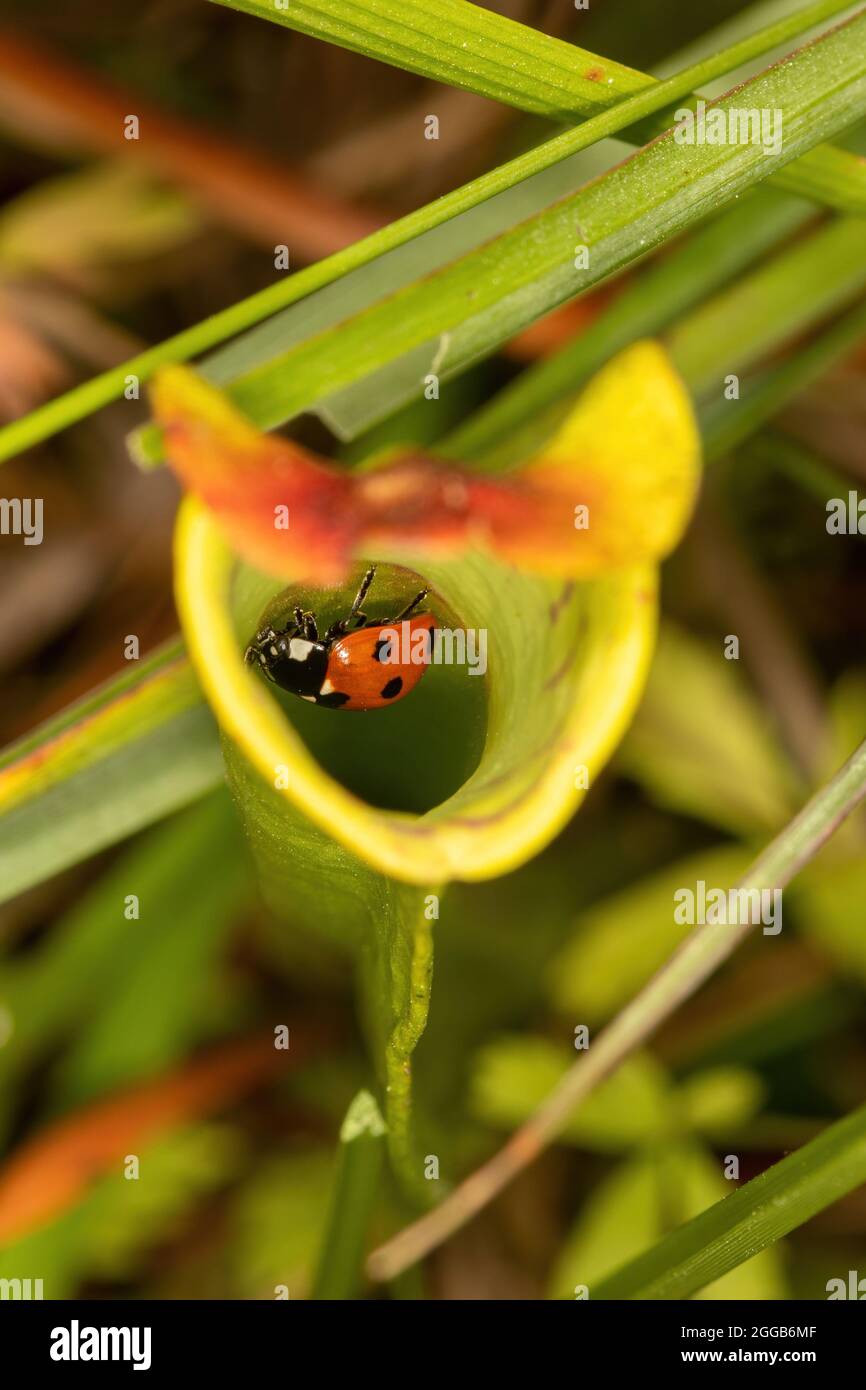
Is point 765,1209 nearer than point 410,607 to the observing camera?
Yes

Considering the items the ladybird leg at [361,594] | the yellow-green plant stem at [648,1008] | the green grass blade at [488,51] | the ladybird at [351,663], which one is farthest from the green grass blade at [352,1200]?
the green grass blade at [488,51]

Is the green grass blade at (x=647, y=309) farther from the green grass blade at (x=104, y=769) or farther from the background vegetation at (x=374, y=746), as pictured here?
the green grass blade at (x=104, y=769)

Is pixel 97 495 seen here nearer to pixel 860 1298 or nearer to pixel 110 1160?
pixel 110 1160

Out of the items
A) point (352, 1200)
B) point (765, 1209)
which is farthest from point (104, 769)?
point (765, 1209)

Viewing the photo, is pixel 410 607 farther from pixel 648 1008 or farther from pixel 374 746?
pixel 648 1008

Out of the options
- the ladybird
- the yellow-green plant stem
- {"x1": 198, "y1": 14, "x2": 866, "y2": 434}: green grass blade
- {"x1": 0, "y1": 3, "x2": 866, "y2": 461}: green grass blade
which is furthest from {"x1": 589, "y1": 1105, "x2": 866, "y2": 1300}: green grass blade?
{"x1": 0, "y1": 3, "x2": 866, "y2": 461}: green grass blade
